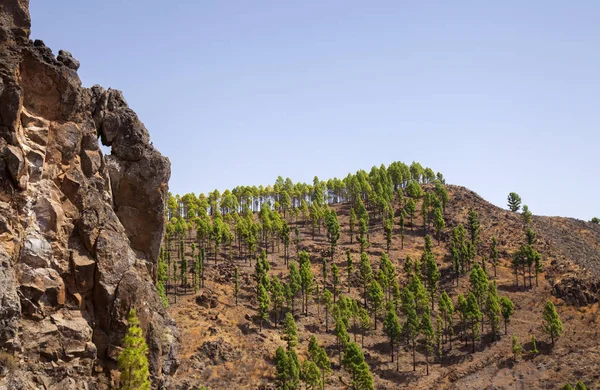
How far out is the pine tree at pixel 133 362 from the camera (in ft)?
142

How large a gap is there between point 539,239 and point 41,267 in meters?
168

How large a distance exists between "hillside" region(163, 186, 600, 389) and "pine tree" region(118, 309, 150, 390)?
61.3 meters

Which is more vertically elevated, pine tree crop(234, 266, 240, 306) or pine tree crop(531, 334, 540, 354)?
pine tree crop(234, 266, 240, 306)

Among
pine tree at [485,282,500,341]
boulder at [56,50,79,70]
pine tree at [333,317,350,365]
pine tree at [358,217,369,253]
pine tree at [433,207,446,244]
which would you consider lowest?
pine tree at [333,317,350,365]

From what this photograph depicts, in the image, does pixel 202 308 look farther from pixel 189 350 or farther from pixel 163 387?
pixel 163 387

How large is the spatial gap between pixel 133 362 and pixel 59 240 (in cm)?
1086

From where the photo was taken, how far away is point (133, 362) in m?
43.3

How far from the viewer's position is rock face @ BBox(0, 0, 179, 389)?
39562 millimetres

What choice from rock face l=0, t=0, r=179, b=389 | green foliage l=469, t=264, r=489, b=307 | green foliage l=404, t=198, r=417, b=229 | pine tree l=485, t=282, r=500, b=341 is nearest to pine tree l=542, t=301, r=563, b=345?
pine tree l=485, t=282, r=500, b=341

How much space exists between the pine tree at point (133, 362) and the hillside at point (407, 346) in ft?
201

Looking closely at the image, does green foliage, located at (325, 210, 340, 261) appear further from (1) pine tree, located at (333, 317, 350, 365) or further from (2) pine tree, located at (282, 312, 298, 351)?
(2) pine tree, located at (282, 312, 298, 351)

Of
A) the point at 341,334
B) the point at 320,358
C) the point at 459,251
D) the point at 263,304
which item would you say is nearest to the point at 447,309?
the point at 341,334

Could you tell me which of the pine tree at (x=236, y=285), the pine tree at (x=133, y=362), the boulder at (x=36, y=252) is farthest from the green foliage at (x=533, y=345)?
the boulder at (x=36, y=252)

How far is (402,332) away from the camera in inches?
5344
